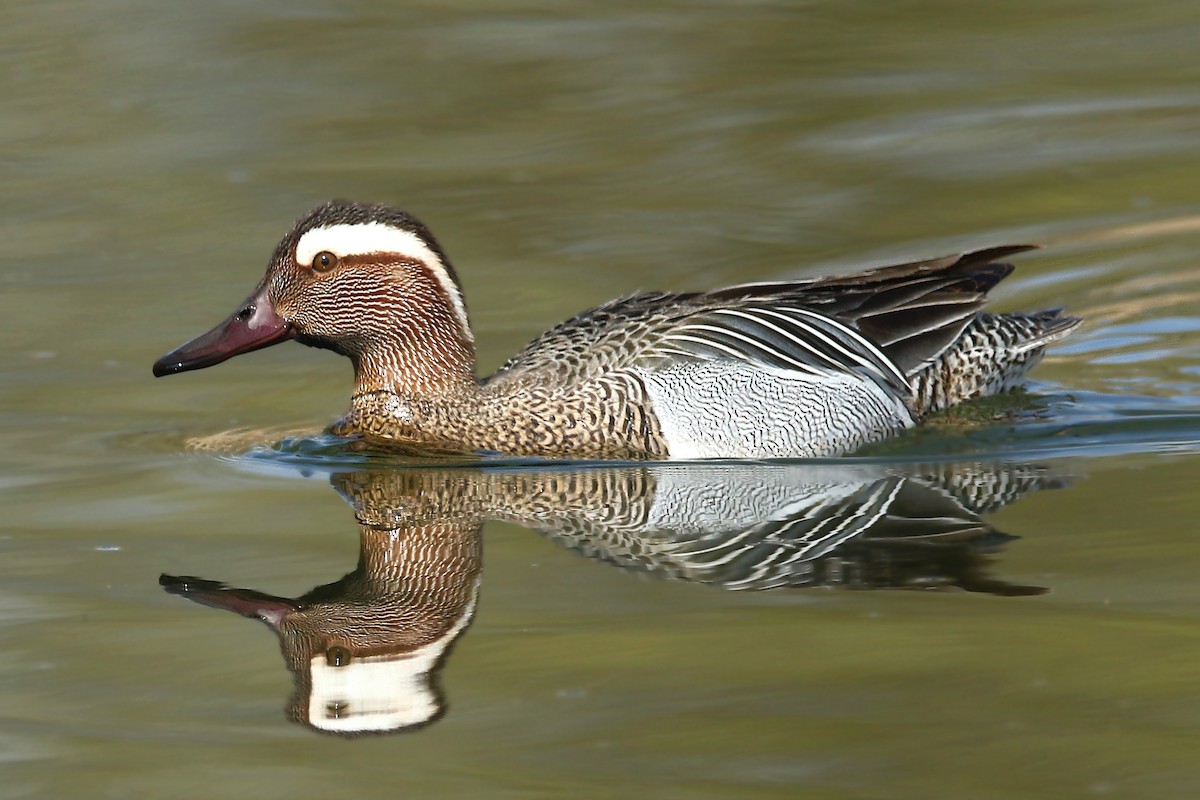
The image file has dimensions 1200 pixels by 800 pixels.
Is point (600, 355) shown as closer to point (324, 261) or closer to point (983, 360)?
point (324, 261)

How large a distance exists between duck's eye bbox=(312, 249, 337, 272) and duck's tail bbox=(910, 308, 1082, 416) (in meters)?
2.77

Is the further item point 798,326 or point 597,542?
point 798,326

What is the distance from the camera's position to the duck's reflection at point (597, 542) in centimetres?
585

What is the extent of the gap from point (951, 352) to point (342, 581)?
3909 millimetres

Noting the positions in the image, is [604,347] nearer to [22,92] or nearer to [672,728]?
[672,728]

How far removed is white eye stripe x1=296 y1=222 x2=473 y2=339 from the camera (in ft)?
28.3

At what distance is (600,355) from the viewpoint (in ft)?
28.3

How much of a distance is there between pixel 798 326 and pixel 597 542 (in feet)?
7.41

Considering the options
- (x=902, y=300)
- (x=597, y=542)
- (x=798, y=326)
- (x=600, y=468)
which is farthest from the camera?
(x=902, y=300)

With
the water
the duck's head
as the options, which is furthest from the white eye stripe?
the water

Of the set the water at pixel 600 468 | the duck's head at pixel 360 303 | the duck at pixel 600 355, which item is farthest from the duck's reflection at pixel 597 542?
the duck's head at pixel 360 303

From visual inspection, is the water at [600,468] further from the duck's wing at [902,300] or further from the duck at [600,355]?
the duck's wing at [902,300]

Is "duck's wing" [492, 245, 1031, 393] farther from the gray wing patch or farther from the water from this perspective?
the water

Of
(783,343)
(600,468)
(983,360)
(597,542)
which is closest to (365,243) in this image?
(600,468)
